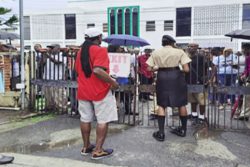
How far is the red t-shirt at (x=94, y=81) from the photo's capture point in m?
4.92

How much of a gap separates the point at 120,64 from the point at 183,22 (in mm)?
52025

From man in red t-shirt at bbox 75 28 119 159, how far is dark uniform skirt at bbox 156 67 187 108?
1.17 m

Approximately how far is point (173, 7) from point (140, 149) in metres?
54.6

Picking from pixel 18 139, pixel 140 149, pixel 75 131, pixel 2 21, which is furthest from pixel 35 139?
pixel 2 21

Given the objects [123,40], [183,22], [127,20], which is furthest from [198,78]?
[127,20]

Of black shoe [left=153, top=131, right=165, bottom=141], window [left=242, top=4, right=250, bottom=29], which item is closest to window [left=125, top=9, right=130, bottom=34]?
window [left=242, top=4, right=250, bottom=29]

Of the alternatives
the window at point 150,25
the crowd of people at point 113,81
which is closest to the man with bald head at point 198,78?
the crowd of people at point 113,81

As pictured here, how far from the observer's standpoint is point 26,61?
27.2 feet

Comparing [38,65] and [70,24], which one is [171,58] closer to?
[38,65]

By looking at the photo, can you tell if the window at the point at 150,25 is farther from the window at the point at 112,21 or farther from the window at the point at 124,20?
the window at the point at 112,21

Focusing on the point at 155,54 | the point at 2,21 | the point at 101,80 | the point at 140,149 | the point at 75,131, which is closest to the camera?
the point at 101,80

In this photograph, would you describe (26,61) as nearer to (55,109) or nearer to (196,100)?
(55,109)

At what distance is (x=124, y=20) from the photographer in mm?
61844

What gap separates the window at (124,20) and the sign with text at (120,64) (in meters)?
54.6
